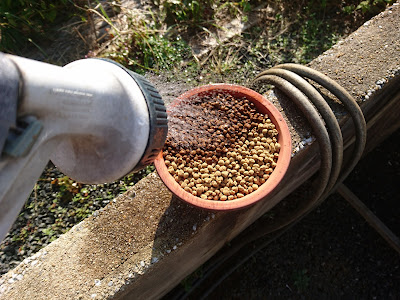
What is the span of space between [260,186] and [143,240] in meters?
0.59

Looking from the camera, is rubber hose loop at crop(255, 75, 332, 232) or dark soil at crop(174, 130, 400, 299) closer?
rubber hose loop at crop(255, 75, 332, 232)

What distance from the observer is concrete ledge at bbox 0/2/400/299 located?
156 centimetres

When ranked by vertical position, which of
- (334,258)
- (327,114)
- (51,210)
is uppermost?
(327,114)

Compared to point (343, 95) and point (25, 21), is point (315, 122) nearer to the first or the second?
point (343, 95)

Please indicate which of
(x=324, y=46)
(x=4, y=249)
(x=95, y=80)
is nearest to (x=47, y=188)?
(x=4, y=249)

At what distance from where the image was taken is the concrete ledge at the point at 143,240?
1561mm

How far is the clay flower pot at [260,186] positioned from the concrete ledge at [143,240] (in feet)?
0.63

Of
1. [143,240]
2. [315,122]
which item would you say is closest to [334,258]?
[315,122]

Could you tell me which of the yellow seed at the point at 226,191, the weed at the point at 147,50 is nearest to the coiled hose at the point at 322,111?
the yellow seed at the point at 226,191

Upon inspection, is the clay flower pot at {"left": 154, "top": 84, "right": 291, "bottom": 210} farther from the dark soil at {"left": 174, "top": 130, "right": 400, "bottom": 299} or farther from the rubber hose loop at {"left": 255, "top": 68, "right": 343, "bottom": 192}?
the dark soil at {"left": 174, "top": 130, "right": 400, "bottom": 299}

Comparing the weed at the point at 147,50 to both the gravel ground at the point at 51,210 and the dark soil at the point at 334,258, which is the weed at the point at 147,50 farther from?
the dark soil at the point at 334,258

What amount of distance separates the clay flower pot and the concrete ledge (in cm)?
19

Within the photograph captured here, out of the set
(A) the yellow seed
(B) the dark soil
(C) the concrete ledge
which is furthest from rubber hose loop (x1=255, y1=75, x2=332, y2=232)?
(B) the dark soil

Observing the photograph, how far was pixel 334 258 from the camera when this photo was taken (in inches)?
93.9
